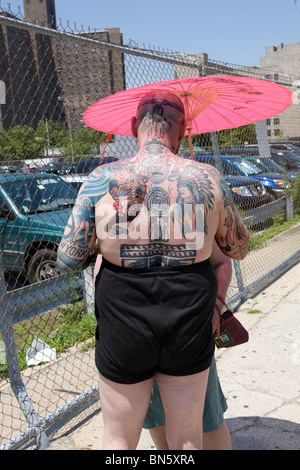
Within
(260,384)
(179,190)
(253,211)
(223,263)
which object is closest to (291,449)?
(260,384)

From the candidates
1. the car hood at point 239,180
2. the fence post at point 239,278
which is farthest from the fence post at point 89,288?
the car hood at point 239,180

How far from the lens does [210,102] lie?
2666 mm

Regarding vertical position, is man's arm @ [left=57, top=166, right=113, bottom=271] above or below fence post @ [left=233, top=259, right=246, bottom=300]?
above

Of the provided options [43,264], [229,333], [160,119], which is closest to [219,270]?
[229,333]

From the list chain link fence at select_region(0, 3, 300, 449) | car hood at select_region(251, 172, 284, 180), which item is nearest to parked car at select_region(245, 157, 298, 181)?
car hood at select_region(251, 172, 284, 180)

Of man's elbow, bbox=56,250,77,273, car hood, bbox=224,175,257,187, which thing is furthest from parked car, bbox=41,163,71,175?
car hood, bbox=224,175,257,187

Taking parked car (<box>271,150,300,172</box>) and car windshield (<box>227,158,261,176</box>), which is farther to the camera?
parked car (<box>271,150,300,172</box>)

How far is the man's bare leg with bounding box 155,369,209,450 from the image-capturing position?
1.86 metres

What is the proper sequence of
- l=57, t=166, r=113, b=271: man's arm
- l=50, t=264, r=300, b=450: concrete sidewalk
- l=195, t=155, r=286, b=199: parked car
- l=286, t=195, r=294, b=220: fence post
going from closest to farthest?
l=57, t=166, r=113, b=271: man's arm
l=50, t=264, r=300, b=450: concrete sidewalk
l=195, t=155, r=286, b=199: parked car
l=286, t=195, r=294, b=220: fence post

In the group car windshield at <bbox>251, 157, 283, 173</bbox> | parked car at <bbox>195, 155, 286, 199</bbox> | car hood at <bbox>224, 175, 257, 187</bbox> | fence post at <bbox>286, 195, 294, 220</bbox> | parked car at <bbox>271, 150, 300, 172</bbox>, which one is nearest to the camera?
car hood at <bbox>224, 175, 257, 187</bbox>

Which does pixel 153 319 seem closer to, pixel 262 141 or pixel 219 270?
pixel 219 270

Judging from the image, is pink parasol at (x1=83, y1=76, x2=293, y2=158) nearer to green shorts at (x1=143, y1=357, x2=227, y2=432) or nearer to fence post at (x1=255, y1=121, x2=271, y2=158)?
green shorts at (x1=143, y1=357, x2=227, y2=432)

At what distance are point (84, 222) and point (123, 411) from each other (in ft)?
2.55

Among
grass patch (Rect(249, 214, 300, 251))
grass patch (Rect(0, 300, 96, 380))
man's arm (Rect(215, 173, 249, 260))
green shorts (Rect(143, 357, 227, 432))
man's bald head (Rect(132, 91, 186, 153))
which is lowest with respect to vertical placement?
grass patch (Rect(0, 300, 96, 380))
